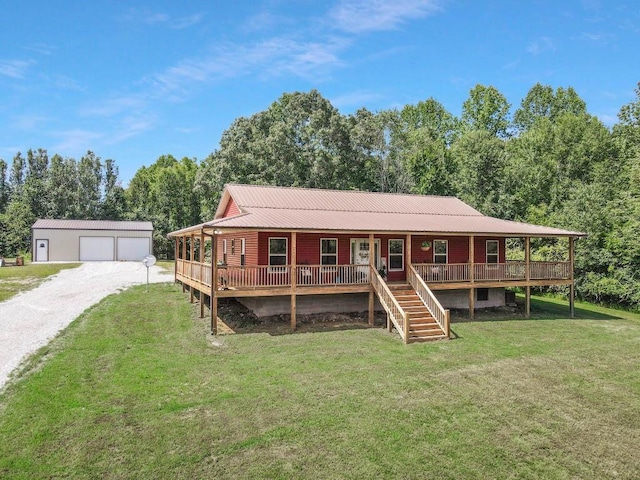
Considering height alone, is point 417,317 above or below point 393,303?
below

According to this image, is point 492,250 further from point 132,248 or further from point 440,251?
point 132,248

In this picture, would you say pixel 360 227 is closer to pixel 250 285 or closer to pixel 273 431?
pixel 250 285

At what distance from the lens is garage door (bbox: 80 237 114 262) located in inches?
1513

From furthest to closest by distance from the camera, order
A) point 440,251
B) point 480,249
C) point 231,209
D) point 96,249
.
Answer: point 96,249 < point 231,209 < point 480,249 < point 440,251

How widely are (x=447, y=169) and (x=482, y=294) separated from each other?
23770 mm

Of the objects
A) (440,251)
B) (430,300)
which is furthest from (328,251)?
(440,251)

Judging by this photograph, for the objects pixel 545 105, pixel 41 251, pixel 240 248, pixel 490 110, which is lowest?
pixel 41 251

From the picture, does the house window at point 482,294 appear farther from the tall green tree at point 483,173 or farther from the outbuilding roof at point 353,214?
the tall green tree at point 483,173

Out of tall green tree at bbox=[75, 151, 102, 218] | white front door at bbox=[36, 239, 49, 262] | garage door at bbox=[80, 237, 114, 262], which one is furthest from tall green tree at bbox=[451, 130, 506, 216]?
tall green tree at bbox=[75, 151, 102, 218]

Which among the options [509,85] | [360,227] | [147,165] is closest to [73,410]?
[360,227]

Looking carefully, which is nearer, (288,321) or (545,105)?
(288,321)

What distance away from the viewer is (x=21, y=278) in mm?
24859

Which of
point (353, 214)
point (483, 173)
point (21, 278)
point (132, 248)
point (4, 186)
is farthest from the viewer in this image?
point (4, 186)

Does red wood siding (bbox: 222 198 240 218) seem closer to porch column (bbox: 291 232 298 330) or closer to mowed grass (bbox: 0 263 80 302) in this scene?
porch column (bbox: 291 232 298 330)
